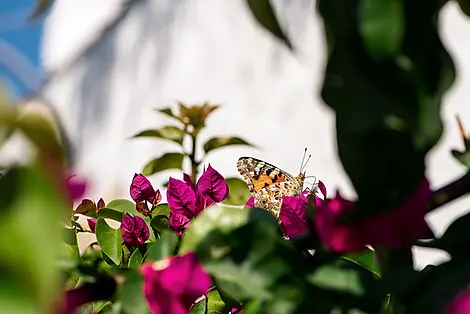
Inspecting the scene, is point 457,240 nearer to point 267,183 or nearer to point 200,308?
point 200,308

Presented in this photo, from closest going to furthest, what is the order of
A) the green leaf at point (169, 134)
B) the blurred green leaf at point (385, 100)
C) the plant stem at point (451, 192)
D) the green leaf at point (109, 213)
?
1. the blurred green leaf at point (385, 100)
2. the plant stem at point (451, 192)
3. the green leaf at point (109, 213)
4. the green leaf at point (169, 134)

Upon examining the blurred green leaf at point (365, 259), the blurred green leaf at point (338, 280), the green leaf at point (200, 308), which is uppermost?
the blurred green leaf at point (338, 280)

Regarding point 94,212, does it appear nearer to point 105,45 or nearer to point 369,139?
point 369,139

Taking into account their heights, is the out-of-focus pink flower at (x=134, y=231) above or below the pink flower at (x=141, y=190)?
above

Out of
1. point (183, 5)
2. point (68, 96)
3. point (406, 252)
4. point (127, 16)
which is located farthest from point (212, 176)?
point (68, 96)

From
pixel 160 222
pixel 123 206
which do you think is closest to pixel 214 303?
pixel 160 222

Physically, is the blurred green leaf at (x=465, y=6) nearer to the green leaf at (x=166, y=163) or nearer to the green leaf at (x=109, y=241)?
the green leaf at (x=109, y=241)

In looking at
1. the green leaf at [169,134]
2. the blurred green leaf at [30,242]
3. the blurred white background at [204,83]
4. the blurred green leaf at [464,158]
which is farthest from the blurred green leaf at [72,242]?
the blurred white background at [204,83]
